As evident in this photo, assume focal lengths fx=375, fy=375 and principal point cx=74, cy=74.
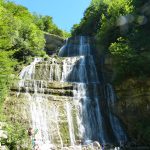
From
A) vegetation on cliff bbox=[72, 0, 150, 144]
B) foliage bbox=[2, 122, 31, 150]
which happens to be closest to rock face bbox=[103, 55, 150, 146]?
vegetation on cliff bbox=[72, 0, 150, 144]

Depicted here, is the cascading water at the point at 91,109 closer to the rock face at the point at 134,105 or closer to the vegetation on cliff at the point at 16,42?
the rock face at the point at 134,105

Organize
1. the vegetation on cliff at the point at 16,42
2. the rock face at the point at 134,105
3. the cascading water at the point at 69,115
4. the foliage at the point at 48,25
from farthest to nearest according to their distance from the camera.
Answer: the foliage at the point at 48,25
the rock face at the point at 134,105
the cascading water at the point at 69,115
the vegetation on cliff at the point at 16,42

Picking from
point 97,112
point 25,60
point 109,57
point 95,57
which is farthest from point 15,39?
point 97,112

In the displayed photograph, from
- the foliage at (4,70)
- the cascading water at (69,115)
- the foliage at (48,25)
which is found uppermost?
the foliage at (48,25)

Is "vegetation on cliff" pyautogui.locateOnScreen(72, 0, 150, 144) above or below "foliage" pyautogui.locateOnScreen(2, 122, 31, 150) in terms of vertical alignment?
above

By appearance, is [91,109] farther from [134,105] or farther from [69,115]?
[134,105]

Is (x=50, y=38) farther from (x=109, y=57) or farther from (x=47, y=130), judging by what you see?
(x=47, y=130)

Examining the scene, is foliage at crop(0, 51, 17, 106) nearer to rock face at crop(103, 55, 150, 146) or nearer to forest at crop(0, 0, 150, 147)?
forest at crop(0, 0, 150, 147)

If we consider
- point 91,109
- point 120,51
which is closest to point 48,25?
point 120,51

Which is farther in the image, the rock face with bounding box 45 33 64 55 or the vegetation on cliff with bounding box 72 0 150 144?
the rock face with bounding box 45 33 64 55

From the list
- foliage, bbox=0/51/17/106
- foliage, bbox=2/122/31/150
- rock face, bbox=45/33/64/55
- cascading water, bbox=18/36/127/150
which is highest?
rock face, bbox=45/33/64/55

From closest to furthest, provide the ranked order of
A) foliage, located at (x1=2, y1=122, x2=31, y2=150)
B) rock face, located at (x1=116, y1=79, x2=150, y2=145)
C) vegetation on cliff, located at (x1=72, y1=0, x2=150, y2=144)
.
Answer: foliage, located at (x1=2, y1=122, x2=31, y2=150), rock face, located at (x1=116, y1=79, x2=150, y2=145), vegetation on cliff, located at (x1=72, y1=0, x2=150, y2=144)

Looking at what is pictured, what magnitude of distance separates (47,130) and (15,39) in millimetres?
12484

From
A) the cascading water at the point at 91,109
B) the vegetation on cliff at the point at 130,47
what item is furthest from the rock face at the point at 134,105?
the cascading water at the point at 91,109
